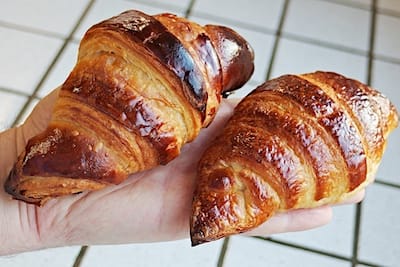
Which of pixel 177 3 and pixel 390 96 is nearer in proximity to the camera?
pixel 390 96

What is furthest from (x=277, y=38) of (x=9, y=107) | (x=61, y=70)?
(x=9, y=107)

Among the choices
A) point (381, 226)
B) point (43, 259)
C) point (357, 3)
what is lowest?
point (43, 259)

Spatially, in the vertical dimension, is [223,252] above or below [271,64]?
below

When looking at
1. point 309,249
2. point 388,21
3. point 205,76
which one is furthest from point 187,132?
point 388,21

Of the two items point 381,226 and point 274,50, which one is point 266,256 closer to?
point 381,226

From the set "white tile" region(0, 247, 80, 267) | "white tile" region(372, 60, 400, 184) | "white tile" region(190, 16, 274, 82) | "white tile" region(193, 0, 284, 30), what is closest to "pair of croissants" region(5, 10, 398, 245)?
"white tile" region(0, 247, 80, 267)

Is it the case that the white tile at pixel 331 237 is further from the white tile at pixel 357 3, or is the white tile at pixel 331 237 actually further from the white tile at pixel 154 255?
the white tile at pixel 357 3

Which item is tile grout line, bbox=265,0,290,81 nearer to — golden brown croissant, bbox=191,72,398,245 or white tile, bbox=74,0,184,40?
white tile, bbox=74,0,184,40
